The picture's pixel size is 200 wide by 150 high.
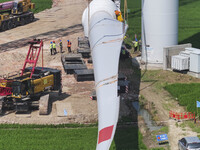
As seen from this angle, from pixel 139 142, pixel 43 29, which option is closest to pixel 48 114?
pixel 139 142

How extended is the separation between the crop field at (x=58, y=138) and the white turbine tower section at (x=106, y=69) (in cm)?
674

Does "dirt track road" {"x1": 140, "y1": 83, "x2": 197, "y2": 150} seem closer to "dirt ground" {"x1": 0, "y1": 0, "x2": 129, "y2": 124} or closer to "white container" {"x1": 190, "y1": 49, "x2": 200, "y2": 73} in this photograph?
"dirt ground" {"x1": 0, "y1": 0, "x2": 129, "y2": 124}

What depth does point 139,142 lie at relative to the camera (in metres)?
29.4

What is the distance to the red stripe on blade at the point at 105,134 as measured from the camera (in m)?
18.6

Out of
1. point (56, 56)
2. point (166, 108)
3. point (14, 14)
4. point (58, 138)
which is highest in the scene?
point (14, 14)

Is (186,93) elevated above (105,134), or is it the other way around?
(105,134)

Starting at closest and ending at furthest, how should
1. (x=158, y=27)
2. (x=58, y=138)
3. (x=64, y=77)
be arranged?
(x=58, y=138)
(x=64, y=77)
(x=158, y=27)

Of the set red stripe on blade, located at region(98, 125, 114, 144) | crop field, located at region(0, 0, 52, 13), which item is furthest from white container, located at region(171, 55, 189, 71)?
crop field, located at region(0, 0, 52, 13)

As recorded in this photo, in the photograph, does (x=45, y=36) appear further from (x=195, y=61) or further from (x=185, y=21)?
(x=185, y=21)

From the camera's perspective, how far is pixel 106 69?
23.7 meters

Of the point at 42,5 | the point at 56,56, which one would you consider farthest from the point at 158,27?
the point at 42,5

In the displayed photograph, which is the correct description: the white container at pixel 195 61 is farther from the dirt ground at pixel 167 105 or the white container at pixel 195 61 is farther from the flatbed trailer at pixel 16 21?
the flatbed trailer at pixel 16 21

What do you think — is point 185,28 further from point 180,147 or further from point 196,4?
point 180,147

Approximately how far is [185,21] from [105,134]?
205ft
